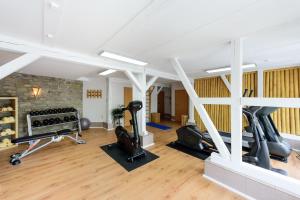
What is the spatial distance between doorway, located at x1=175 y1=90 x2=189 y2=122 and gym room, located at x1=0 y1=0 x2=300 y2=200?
140 inches

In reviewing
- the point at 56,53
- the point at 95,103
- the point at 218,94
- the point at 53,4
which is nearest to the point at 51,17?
the point at 53,4

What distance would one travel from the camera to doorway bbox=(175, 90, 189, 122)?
7.88m

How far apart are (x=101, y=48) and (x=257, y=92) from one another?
17.3 feet

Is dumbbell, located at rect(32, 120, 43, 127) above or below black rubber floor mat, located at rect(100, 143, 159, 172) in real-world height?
above

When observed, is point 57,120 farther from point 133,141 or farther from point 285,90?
point 285,90

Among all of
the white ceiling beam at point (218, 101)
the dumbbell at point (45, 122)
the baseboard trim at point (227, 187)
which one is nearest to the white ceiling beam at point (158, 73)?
the white ceiling beam at point (218, 101)

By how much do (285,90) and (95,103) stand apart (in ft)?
24.2

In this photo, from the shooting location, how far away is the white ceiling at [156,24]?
1.39 m

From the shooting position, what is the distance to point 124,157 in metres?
3.29

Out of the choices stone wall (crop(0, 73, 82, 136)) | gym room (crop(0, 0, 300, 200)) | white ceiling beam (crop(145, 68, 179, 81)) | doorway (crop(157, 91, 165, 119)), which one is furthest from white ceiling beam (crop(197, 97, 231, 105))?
doorway (crop(157, 91, 165, 119))

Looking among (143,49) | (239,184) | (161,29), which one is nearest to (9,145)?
(143,49)

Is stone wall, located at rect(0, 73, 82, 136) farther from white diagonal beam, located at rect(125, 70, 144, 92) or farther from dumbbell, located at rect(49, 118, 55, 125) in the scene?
white diagonal beam, located at rect(125, 70, 144, 92)

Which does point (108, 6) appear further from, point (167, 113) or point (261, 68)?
point (167, 113)

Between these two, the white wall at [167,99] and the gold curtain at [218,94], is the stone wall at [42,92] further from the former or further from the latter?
the gold curtain at [218,94]
